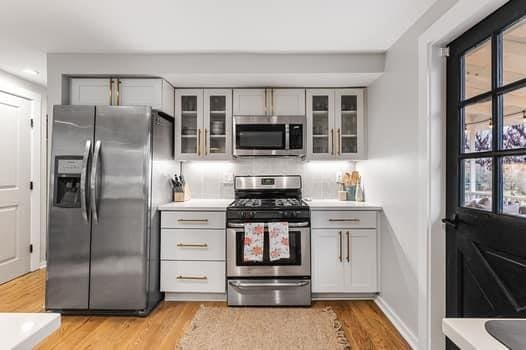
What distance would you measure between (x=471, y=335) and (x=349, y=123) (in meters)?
2.94

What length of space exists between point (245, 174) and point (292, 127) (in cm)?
77

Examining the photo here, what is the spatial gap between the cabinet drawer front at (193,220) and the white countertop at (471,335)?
7.96ft

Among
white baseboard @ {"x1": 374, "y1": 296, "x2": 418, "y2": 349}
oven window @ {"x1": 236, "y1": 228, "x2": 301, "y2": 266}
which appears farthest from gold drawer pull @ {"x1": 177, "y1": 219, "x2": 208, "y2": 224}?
white baseboard @ {"x1": 374, "y1": 296, "x2": 418, "y2": 349}

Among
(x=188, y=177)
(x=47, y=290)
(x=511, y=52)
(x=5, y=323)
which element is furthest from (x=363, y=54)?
(x=47, y=290)

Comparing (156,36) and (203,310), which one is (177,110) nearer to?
(156,36)

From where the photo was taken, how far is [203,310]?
2.93 m

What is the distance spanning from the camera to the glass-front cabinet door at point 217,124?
11.3 feet

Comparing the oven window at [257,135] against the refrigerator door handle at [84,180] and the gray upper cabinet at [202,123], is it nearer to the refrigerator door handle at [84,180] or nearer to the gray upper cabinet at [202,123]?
the gray upper cabinet at [202,123]

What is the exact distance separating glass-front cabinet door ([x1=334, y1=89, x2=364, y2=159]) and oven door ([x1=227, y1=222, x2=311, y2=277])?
3.27 ft

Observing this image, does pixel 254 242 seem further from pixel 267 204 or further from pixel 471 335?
pixel 471 335

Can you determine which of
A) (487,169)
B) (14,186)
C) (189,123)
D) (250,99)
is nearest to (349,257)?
(487,169)

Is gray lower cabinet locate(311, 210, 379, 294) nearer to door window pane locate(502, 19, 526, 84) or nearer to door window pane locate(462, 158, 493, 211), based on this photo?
door window pane locate(462, 158, 493, 211)

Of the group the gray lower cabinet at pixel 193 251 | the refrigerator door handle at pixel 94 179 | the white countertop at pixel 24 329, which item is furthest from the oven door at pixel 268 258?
the white countertop at pixel 24 329

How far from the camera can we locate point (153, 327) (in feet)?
8.59
